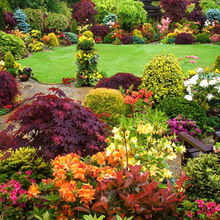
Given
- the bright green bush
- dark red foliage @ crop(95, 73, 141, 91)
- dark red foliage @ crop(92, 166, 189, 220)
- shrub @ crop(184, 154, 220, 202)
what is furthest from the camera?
the bright green bush

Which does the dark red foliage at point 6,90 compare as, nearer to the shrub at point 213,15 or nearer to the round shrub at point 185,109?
the round shrub at point 185,109

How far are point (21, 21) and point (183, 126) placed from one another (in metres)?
17.5

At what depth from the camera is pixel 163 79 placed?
22.8ft

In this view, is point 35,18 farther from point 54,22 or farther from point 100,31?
point 100,31

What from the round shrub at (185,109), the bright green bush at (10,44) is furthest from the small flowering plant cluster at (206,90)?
the bright green bush at (10,44)

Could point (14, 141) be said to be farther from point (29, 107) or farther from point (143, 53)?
point (143, 53)

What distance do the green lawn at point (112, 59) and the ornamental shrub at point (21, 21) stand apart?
12.1 ft

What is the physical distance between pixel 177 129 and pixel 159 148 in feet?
8.63

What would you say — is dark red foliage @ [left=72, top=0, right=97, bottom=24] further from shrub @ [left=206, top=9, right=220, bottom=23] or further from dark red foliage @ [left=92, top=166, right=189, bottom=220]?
dark red foliage @ [left=92, top=166, right=189, bottom=220]

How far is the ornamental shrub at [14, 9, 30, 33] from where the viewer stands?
2008cm

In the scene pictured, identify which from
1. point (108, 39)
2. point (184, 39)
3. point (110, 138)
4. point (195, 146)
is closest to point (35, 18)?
point (108, 39)

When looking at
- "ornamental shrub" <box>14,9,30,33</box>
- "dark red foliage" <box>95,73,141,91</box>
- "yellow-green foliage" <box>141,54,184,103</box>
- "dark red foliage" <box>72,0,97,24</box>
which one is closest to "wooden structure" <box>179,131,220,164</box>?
"yellow-green foliage" <box>141,54,184,103</box>

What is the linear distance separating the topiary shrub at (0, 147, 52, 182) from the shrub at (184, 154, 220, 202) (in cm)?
151

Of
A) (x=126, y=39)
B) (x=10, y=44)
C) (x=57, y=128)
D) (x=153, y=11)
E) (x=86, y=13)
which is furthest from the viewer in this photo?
(x=153, y=11)
